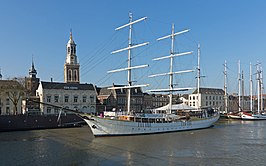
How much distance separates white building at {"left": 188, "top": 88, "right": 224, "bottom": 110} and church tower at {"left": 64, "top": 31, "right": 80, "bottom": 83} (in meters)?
55.6

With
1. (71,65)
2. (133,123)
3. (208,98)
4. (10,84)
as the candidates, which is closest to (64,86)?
(10,84)

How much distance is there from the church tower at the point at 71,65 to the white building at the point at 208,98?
183 ft

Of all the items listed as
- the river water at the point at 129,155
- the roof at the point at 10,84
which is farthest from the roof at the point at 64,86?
the river water at the point at 129,155

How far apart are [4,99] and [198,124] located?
44.9 m

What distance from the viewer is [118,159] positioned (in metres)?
22.9

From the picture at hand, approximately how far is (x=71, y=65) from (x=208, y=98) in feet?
213

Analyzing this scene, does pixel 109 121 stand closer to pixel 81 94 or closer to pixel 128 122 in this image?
pixel 128 122

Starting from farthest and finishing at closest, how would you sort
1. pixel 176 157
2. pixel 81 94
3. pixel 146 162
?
1. pixel 81 94
2. pixel 176 157
3. pixel 146 162

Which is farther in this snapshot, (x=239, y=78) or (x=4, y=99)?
(x=239, y=78)

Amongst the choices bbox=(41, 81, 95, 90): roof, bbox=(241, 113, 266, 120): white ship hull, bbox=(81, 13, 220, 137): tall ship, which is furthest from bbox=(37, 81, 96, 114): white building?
bbox=(241, 113, 266, 120): white ship hull

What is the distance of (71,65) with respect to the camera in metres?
96.1

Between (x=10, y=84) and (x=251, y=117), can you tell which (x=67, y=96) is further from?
(x=251, y=117)

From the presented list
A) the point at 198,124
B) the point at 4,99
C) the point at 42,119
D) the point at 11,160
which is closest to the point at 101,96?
the point at 4,99

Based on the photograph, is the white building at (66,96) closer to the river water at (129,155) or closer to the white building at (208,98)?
the river water at (129,155)
